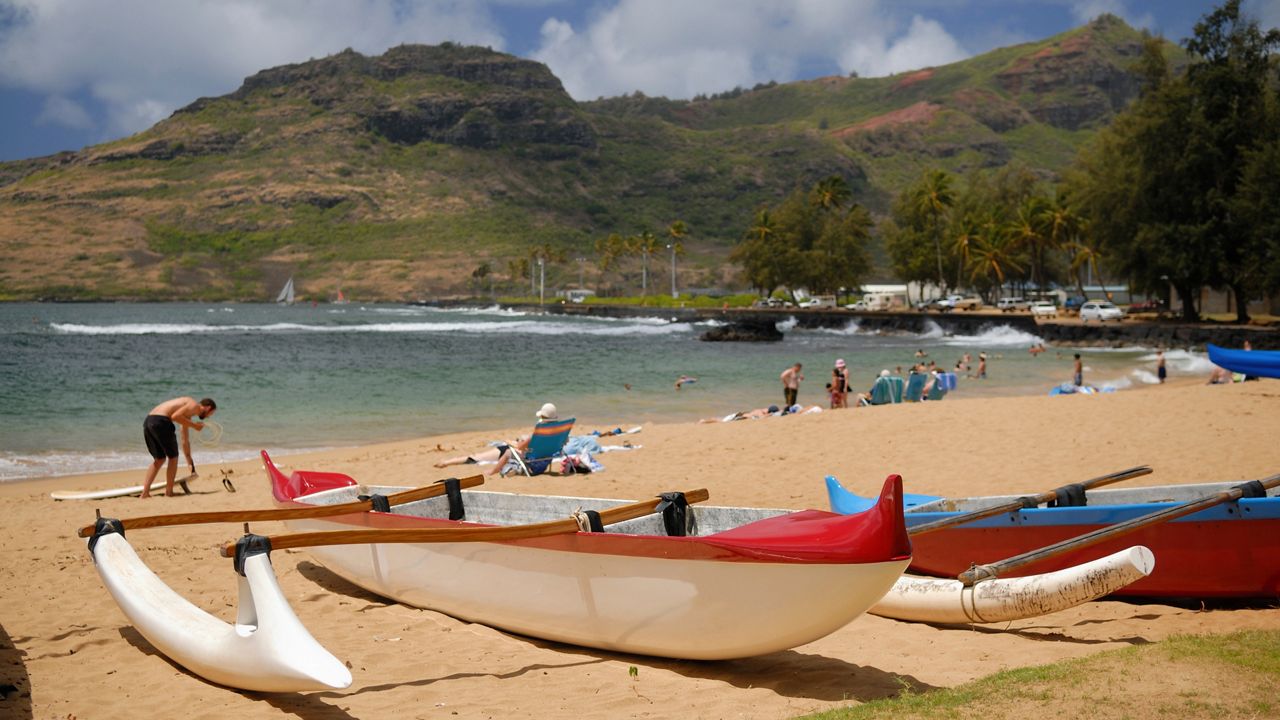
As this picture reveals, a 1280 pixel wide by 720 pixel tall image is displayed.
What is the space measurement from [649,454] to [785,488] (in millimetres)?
3306

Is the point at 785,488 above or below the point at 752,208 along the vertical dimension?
below

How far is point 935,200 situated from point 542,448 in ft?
254

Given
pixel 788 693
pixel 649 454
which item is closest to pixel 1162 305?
pixel 649 454

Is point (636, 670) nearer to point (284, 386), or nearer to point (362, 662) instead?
point (362, 662)

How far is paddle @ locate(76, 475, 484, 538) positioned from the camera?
6.60 metres

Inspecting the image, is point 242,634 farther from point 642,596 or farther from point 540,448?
point 540,448

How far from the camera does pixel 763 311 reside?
91812 millimetres

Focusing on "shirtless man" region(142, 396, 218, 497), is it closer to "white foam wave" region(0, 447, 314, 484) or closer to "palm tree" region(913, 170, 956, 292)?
"white foam wave" region(0, 447, 314, 484)

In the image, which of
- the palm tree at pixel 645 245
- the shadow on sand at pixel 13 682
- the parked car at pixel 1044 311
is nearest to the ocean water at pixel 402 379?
the parked car at pixel 1044 311

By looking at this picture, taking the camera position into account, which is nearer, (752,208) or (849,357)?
(849,357)

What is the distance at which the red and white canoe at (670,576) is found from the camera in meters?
4.80

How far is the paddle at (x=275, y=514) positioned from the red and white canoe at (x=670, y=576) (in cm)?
13

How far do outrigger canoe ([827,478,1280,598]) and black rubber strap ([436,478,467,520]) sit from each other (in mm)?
3371

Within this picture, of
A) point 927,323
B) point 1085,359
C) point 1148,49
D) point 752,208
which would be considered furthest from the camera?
point 752,208
